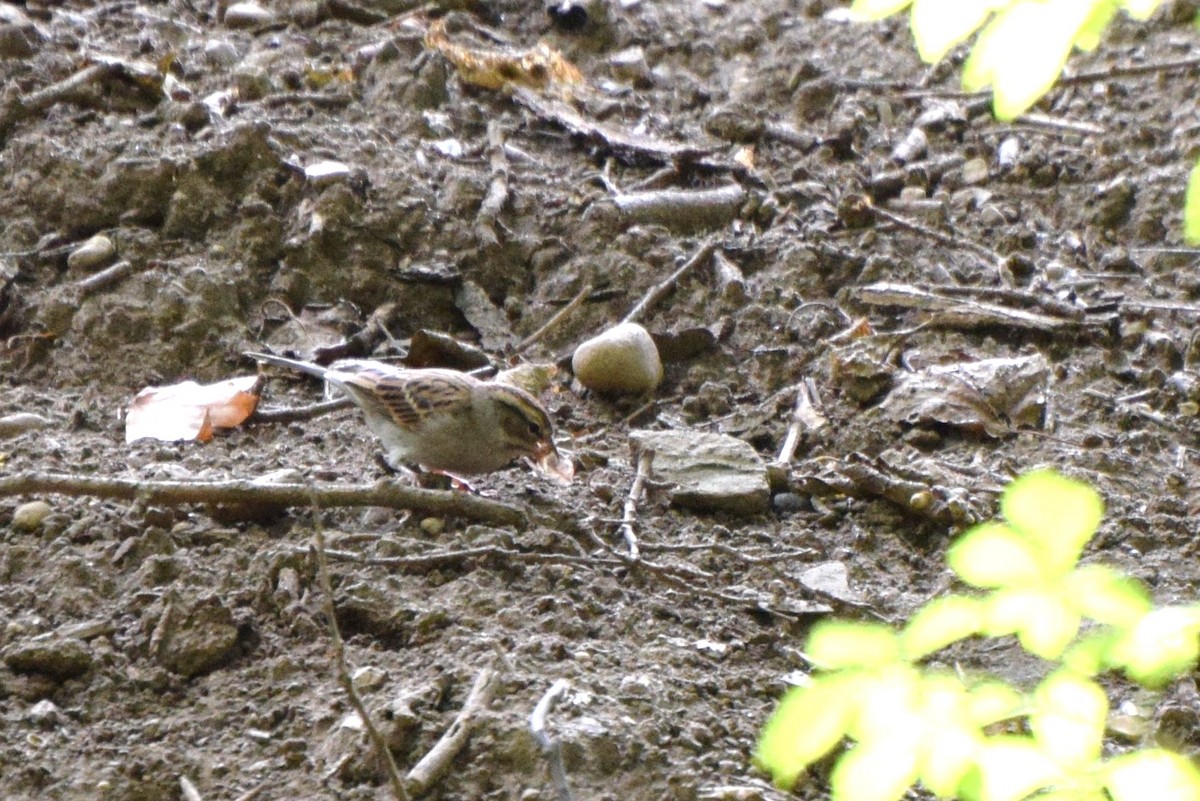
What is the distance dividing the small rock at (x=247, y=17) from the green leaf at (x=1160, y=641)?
7.45m

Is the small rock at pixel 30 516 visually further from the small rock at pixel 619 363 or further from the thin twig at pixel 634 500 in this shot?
the small rock at pixel 619 363

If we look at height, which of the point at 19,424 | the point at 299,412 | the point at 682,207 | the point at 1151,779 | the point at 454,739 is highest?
the point at 1151,779

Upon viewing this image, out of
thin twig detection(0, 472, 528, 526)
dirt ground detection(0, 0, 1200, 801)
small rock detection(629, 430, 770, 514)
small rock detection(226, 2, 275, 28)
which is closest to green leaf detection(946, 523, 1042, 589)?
dirt ground detection(0, 0, 1200, 801)

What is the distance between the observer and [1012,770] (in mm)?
1480

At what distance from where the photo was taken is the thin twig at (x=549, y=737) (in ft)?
8.64

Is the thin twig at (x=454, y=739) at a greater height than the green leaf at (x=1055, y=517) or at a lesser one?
lesser

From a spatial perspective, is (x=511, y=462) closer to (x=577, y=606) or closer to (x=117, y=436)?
(x=577, y=606)

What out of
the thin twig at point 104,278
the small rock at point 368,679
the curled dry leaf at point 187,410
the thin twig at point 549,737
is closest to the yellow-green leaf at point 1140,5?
the thin twig at point 549,737

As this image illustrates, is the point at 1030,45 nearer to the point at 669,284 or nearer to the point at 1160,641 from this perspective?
the point at 1160,641

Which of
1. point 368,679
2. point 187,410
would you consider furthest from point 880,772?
point 187,410

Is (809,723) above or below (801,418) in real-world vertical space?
above

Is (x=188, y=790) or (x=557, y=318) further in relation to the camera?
(x=557, y=318)

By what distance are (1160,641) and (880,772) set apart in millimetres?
352

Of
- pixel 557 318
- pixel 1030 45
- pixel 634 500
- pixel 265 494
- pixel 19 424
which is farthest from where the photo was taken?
pixel 557 318
